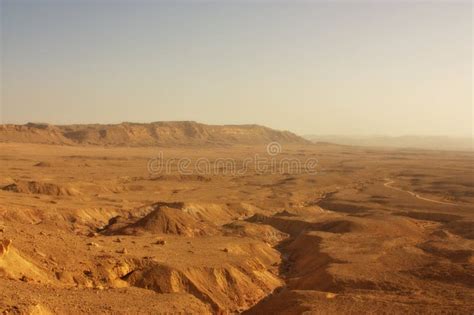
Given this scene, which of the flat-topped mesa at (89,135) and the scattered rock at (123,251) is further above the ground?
the flat-topped mesa at (89,135)

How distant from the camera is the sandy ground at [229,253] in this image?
2367 cm

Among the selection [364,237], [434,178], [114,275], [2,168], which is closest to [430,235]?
[364,237]

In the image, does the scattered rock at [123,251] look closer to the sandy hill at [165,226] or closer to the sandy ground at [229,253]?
the sandy ground at [229,253]

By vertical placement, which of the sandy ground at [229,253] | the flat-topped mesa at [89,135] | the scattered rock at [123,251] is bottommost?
the sandy ground at [229,253]

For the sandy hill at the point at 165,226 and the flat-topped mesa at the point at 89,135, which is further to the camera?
the flat-topped mesa at the point at 89,135

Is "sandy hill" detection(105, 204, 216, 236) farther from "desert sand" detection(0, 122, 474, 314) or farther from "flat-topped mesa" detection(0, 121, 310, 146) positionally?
"flat-topped mesa" detection(0, 121, 310, 146)

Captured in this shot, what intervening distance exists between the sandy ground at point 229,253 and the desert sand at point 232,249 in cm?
11

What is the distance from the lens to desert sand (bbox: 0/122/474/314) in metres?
23.8

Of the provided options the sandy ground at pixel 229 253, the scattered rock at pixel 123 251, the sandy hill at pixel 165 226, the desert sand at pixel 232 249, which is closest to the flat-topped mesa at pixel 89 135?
the desert sand at pixel 232 249

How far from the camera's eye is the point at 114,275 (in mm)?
27016

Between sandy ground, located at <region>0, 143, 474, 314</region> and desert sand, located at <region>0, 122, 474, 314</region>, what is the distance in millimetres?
107

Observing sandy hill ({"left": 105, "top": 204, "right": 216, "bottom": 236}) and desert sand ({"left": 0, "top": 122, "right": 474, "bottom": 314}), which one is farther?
sandy hill ({"left": 105, "top": 204, "right": 216, "bottom": 236})

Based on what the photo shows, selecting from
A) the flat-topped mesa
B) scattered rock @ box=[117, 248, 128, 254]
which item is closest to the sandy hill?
scattered rock @ box=[117, 248, 128, 254]

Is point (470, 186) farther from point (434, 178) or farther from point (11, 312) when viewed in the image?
point (11, 312)
